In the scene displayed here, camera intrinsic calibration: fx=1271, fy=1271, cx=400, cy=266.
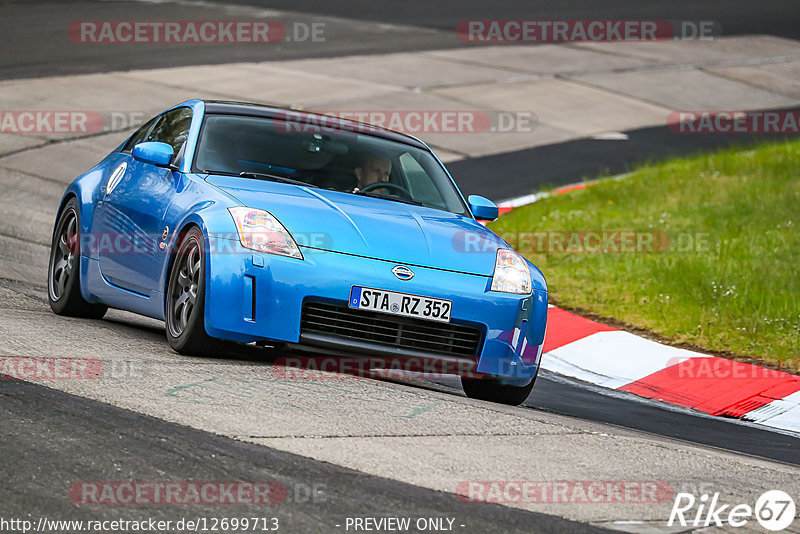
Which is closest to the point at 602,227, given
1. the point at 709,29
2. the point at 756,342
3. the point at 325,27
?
the point at 756,342

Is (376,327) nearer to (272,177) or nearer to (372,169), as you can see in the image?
(272,177)

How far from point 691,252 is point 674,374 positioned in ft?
10.1

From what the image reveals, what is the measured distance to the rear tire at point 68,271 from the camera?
774cm

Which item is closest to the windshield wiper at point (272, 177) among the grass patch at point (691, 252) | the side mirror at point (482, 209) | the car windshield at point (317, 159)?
the car windshield at point (317, 159)

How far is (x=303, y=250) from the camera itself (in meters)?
6.14

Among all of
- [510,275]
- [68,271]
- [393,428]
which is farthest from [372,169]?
[393,428]

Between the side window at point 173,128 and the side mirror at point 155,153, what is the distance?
188 millimetres

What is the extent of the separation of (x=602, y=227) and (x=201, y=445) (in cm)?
807

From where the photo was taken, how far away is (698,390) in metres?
7.98

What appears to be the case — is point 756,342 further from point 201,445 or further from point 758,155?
point 758,155

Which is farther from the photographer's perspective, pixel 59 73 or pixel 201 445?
pixel 59 73

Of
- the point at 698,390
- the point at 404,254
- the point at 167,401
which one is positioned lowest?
the point at 698,390

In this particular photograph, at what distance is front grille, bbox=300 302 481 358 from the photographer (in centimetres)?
610

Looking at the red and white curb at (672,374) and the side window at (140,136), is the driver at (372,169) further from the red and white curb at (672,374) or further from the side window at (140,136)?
the red and white curb at (672,374)
